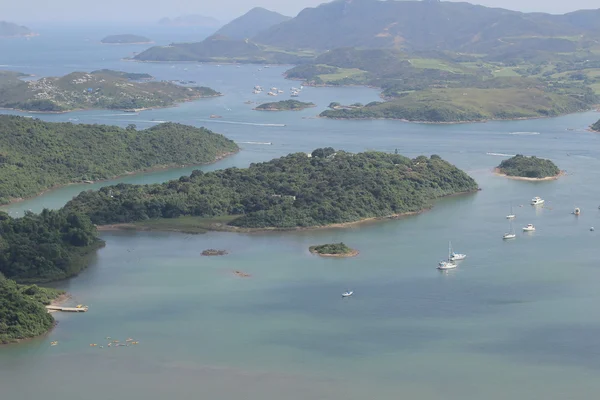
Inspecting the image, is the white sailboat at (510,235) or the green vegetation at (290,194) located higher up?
the green vegetation at (290,194)

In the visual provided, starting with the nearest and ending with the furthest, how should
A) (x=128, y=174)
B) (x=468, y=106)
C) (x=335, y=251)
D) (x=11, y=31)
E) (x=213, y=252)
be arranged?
1. (x=335, y=251)
2. (x=213, y=252)
3. (x=128, y=174)
4. (x=468, y=106)
5. (x=11, y=31)

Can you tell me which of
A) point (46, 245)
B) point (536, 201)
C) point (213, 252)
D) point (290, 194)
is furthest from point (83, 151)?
point (536, 201)

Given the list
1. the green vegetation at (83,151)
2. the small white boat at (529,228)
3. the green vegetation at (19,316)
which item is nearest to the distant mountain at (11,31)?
the green vegetation at (83,151)

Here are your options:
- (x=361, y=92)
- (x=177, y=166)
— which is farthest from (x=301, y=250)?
(x=361, y=92)

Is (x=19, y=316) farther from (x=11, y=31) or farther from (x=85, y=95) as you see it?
(x=11, y=31)

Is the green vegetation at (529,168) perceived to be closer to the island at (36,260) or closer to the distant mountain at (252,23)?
the island at (36,260)

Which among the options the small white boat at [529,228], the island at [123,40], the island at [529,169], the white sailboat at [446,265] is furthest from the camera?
the island at [123,40]

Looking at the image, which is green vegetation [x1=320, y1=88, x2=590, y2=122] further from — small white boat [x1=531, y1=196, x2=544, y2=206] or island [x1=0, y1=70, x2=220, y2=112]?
small white boat [x1=531, y1=196, x2=544, y2=206]

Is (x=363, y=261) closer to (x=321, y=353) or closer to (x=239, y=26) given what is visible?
(x=321, y=353)
